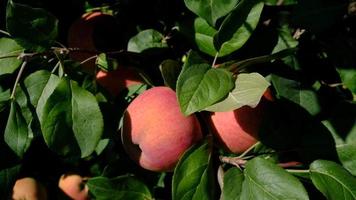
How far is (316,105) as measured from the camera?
134 centimetres

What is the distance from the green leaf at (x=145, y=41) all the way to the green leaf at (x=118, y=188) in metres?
0.36

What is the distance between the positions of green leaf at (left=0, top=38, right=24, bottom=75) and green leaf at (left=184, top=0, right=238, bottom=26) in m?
0.49

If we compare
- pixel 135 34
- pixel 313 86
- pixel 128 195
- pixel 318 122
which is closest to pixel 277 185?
pixel 318 122

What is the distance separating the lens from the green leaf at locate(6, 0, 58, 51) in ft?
3.73

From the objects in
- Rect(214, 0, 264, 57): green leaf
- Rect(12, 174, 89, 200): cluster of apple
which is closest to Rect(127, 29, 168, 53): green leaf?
Rect(214, 0, 264, 57): green leaf

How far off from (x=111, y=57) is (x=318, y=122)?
58cm

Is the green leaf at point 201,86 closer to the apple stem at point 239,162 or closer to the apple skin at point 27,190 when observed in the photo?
the apple stem at point 239,162

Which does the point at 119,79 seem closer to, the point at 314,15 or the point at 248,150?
the point at 248,150

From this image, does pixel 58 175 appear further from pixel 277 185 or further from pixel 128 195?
pixel 277 185

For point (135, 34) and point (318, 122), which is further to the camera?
point (135, 34)

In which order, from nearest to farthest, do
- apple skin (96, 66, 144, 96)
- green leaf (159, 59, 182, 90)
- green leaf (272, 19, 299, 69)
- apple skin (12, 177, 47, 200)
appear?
green leaf (159, 59, 182, 90) → green leaf (272, 19, 299, 69) → apple skin (96, 66, 144, 96) → apple skin (12, 177, 47, 200)

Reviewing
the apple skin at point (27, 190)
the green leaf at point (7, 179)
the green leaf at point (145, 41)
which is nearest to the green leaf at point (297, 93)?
the green leaf at point (145, 41)

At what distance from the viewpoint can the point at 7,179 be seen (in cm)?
137

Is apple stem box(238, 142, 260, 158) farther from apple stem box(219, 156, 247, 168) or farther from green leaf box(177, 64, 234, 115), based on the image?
green leaf box(177, 64, 234, 115)
